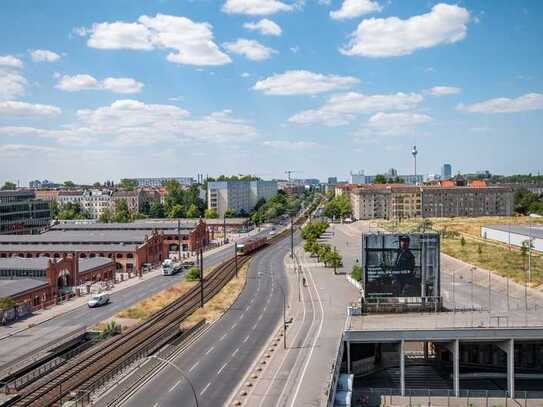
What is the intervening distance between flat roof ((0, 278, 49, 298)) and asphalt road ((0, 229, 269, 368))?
622cm

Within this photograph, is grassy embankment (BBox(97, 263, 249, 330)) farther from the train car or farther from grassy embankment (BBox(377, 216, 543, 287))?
the train car

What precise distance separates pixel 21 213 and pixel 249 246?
65.5m

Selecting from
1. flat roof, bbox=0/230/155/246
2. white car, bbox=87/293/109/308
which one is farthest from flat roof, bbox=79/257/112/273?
white car, bbox=87/293/109/308

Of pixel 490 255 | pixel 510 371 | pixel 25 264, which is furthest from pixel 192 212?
pixel 510 371

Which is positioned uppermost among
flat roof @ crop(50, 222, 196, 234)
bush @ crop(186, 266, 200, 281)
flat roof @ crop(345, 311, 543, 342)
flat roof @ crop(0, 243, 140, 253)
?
flat roof @ crop(50, 222, 196, 234)

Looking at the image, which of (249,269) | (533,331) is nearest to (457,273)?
(249,269)

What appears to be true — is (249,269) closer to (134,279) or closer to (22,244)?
(134,279)

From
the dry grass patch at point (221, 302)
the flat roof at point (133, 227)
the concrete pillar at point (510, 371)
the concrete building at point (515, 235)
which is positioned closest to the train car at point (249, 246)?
the flat roof at point (133, 227)

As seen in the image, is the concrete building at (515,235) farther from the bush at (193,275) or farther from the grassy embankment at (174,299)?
the bush at (193,275)

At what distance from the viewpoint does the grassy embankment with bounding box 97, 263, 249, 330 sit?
192 feet

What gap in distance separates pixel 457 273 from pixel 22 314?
61.2 m

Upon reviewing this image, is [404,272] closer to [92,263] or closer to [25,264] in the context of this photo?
[25,264]

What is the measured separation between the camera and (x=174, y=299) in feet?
228

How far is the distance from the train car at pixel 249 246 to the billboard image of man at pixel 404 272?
2470 inches
